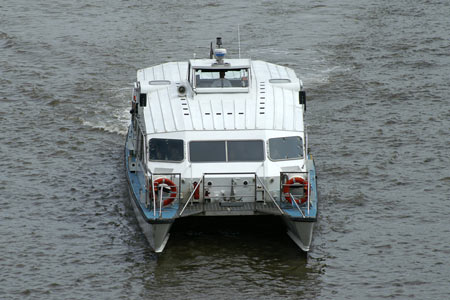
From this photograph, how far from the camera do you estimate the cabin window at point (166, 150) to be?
20.2 metres

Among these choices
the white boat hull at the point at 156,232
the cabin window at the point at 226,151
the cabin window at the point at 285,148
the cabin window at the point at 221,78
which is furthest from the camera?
the cabin window at the point at 221,78

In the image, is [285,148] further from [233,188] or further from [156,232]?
[156,232]

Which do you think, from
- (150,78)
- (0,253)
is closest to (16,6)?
(150,78)

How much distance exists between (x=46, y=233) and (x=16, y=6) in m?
25.8

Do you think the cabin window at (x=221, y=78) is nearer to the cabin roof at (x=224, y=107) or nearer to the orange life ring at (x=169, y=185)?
the cabin roof at (x=224, y=107)

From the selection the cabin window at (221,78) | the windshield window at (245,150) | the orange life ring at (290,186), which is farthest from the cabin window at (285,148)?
the cabin window at (221,78)

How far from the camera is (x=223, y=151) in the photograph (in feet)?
66.1

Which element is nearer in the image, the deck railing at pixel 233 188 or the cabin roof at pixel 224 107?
the deck railing at pixel 233 188

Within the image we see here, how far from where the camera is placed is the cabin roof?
806 inches

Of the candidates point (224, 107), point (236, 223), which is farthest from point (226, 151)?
point (236, 223)

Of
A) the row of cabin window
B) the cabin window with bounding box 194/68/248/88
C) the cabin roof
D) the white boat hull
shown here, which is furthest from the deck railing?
the cabin window with bounding box 194/68/248/88

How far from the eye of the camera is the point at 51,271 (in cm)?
1953

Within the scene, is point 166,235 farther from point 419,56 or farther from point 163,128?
point 419,56

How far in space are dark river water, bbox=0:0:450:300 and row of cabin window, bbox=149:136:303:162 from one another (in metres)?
2.09
